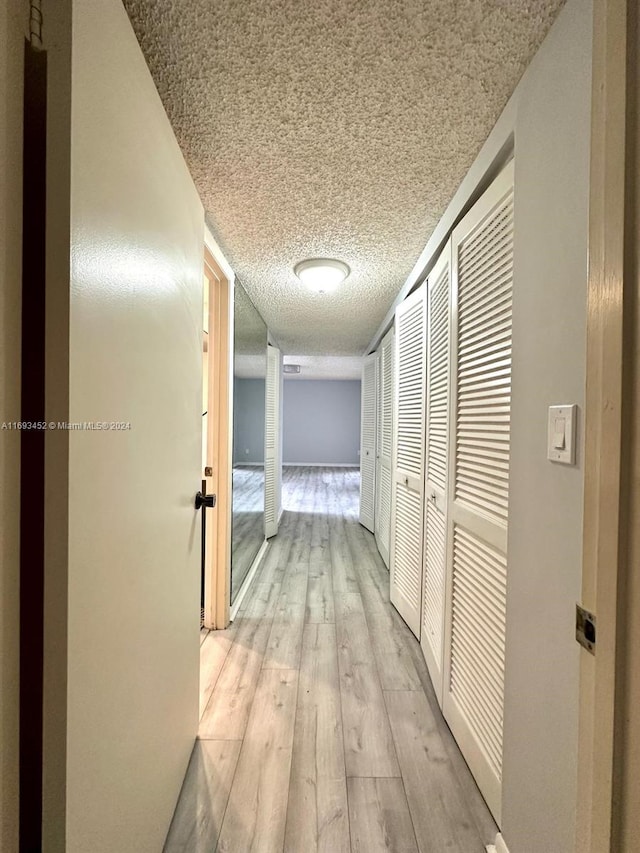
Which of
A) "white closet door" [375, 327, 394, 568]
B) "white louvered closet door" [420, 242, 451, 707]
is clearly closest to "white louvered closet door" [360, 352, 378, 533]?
"white closet door" [375, 327, 394, 568]

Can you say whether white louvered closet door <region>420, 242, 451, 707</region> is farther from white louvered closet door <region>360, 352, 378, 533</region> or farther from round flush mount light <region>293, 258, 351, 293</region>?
white louvered closet door <region>360, 352, 378, 533</region>

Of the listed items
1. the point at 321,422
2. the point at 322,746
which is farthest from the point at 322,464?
the point at 322,746

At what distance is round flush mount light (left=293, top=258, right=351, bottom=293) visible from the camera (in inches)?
82.3

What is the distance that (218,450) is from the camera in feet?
6.95

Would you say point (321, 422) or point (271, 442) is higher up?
point (321, 422)

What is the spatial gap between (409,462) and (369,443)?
2.06 meters

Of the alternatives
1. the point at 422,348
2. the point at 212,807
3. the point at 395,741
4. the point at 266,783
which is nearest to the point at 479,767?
the point at 395,741

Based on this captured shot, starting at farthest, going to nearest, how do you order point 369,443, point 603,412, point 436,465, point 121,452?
point 369,443 < point 436,465 < point 121,452 < point 603,412

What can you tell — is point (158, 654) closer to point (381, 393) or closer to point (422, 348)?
point (422, 348)

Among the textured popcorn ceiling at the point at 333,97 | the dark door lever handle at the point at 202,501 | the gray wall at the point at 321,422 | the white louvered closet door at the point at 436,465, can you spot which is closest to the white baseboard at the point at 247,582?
the white louvered closet door at the point at 436,465

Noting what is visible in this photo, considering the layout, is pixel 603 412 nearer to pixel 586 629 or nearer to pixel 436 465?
pixel 586 629

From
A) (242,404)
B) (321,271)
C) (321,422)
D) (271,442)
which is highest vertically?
(321,271)

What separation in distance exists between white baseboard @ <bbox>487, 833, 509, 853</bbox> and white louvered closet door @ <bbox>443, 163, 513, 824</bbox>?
5cm

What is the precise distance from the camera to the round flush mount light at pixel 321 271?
2.09 m
